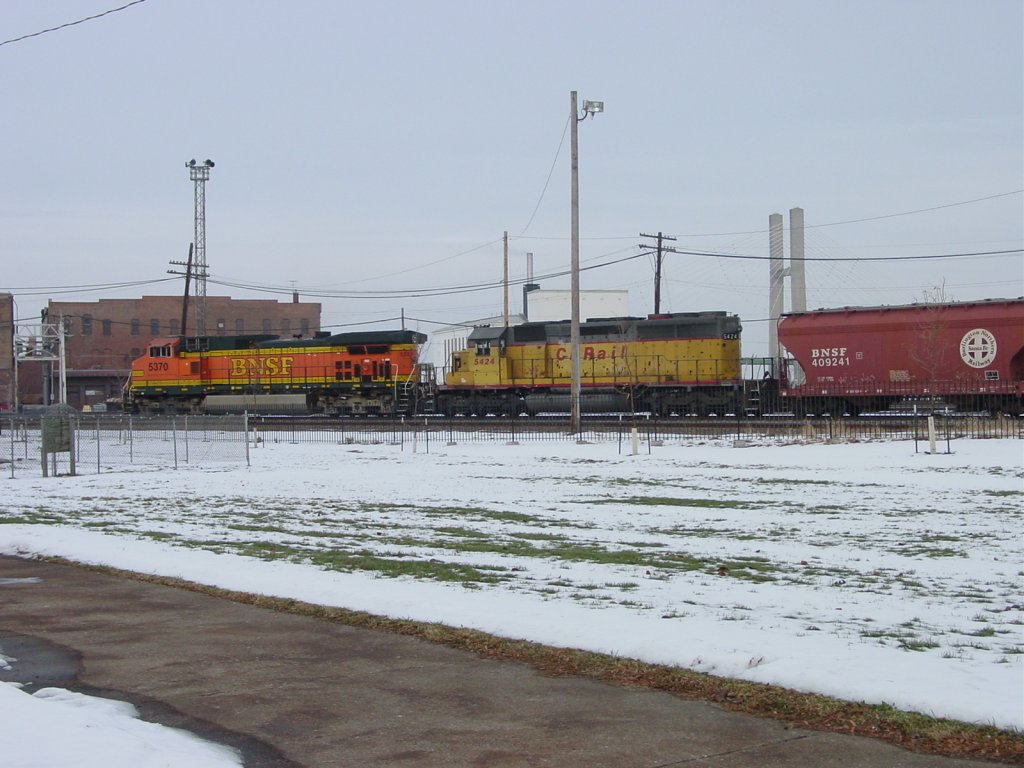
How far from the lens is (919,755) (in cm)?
529

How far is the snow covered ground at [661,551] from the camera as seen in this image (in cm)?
718

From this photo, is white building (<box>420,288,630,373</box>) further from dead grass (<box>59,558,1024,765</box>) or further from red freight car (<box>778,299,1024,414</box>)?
dead grass (<box>59,558,1024,765</box>)

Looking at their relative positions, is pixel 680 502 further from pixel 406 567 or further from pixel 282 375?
pixel 282 375

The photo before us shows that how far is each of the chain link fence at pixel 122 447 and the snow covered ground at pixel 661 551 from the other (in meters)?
1.79

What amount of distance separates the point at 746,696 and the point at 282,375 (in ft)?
161

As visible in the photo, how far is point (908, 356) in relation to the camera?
35.6 meters

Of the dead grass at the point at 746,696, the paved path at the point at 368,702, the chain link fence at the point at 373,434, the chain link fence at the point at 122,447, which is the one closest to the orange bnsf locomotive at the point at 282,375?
the chain link fence at the point at 373,434

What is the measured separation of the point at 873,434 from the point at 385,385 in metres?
27.0

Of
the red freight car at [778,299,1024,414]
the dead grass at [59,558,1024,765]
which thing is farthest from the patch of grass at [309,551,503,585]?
the red freight car at [778,299,1024,414]

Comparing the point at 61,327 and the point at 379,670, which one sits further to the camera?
the point at 61,327

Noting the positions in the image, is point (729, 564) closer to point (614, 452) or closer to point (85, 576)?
point (85, 576)

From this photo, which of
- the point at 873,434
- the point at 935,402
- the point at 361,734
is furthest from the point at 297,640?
the point at 935,402

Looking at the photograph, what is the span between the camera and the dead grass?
5.45 metres

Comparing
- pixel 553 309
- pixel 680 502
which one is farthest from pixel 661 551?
pixel 553 309
